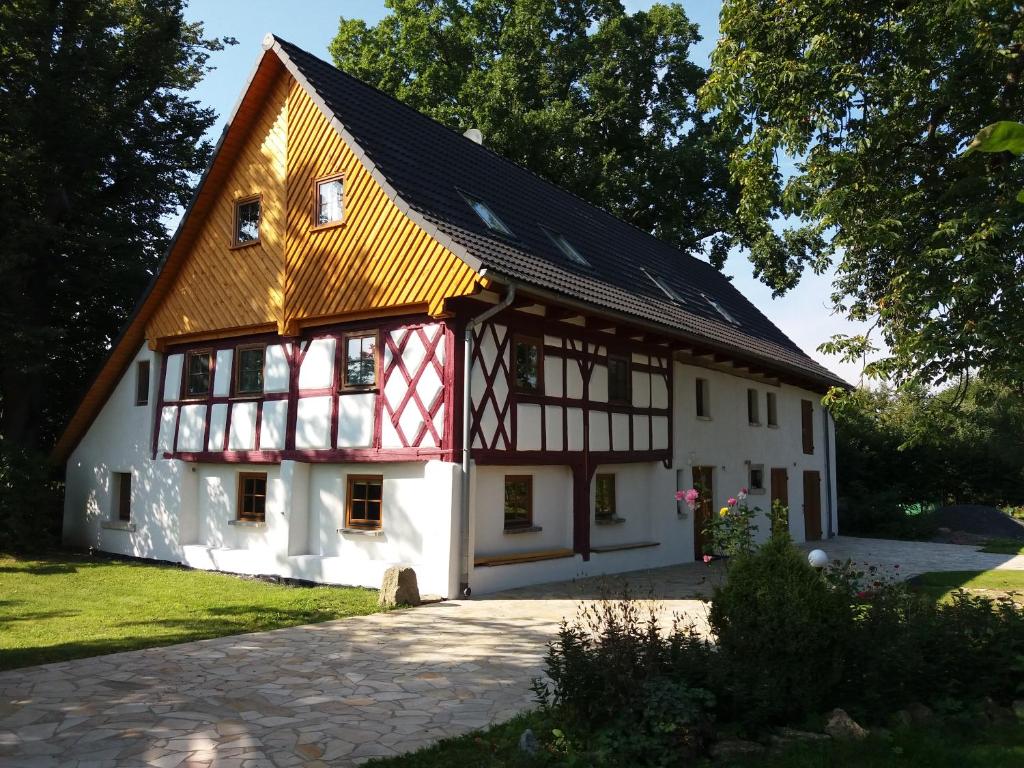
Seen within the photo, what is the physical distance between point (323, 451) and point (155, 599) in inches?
128

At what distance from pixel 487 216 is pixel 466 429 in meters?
4.41

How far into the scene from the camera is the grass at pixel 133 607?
8500mm

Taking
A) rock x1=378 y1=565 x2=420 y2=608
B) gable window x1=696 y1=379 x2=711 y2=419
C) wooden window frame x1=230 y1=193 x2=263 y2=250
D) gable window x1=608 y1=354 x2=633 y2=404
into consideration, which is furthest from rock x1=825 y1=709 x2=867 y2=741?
gable window x1=696 y1=379 x2=711 y2=419

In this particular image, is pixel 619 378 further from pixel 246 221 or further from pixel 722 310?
pixel 722 310

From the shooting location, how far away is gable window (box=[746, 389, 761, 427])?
20234mm

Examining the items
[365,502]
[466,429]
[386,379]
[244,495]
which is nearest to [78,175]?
[244,495]

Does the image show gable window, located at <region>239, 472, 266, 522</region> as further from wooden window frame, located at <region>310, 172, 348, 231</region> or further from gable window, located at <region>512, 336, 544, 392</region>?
gable window, located at <region>512, 336, 544, 392</region>

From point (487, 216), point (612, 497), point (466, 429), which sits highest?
point (487, 216)

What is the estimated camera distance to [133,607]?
35.0 ft

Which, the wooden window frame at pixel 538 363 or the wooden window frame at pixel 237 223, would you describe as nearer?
the wooden window frame at pixel 538 363

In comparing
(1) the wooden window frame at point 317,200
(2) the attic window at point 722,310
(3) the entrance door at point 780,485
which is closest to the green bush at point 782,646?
(1) the wooden window frame at point 317,200

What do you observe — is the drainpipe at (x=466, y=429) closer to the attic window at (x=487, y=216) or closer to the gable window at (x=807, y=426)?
the attic window at (x=487, y=216)

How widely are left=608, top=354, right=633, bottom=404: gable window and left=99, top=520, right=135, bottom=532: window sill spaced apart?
999cm

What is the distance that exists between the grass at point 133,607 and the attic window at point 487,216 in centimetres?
631
